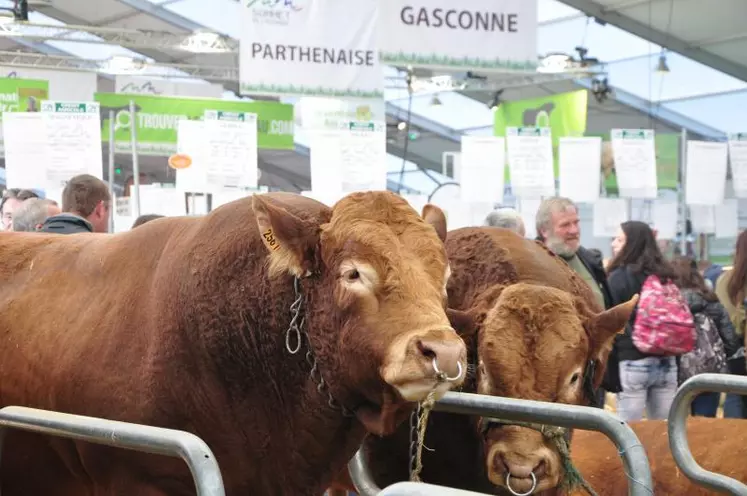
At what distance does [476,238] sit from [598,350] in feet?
1.97

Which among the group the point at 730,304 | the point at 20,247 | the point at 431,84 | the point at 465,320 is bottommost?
the point at 730,304

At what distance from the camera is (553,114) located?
13.9m

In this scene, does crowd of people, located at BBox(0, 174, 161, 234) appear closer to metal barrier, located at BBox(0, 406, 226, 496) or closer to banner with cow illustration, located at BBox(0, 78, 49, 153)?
metal barrier, located at BBox(0, 406, 226, 496)

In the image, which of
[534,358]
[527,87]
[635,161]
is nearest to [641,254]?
[635,161]

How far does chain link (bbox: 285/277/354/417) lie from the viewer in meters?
2.79

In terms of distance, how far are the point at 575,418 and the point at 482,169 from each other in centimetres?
740

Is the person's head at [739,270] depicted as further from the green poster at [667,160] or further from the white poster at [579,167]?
the green poster at [667,160]

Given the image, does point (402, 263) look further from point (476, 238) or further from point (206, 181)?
point (206, 181)

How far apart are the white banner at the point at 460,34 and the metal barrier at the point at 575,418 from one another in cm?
531

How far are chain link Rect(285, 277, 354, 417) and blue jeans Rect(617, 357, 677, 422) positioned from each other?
437cm

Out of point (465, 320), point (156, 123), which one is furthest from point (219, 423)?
point (156, 123)

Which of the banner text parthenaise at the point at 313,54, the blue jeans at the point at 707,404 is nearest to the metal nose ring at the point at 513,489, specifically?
the blue jeans at the point at 707,404

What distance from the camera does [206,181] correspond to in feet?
28.1

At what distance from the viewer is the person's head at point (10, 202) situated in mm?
7059
